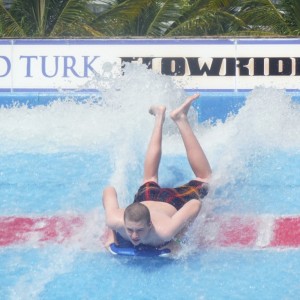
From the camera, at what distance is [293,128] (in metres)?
6.75

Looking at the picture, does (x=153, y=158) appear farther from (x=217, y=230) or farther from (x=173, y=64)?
(x=173, y=64)

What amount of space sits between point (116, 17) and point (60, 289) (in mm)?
9384

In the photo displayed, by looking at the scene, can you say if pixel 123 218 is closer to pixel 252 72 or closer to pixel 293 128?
pixel 293 128

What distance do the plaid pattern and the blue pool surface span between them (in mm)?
165

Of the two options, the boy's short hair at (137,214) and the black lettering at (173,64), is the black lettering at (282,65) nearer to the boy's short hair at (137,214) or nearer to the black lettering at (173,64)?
the black lettering at (173,64)

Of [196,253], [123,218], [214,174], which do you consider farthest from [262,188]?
[123,218]

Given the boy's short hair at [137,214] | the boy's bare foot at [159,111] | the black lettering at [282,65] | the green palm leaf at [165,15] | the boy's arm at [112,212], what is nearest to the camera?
the boy's short hair at [137,214]

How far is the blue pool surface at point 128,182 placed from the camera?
3.92 metres

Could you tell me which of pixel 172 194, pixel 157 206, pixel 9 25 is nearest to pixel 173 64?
pixel 172 194

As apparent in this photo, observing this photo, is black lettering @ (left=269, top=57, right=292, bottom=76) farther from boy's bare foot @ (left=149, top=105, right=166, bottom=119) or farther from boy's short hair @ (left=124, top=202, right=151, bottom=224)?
boy's short hair @ (left=124, top=202, right=151, bottom=224)

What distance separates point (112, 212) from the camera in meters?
4.24

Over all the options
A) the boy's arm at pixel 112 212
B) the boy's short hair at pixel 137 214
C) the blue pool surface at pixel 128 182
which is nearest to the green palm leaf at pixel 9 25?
the blue pool surface at pixel 128 182

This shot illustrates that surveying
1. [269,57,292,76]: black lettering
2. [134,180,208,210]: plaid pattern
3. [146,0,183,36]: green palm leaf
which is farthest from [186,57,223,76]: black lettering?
[146,0,183,36]: green palm leaf

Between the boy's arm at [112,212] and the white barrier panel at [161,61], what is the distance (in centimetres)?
376
